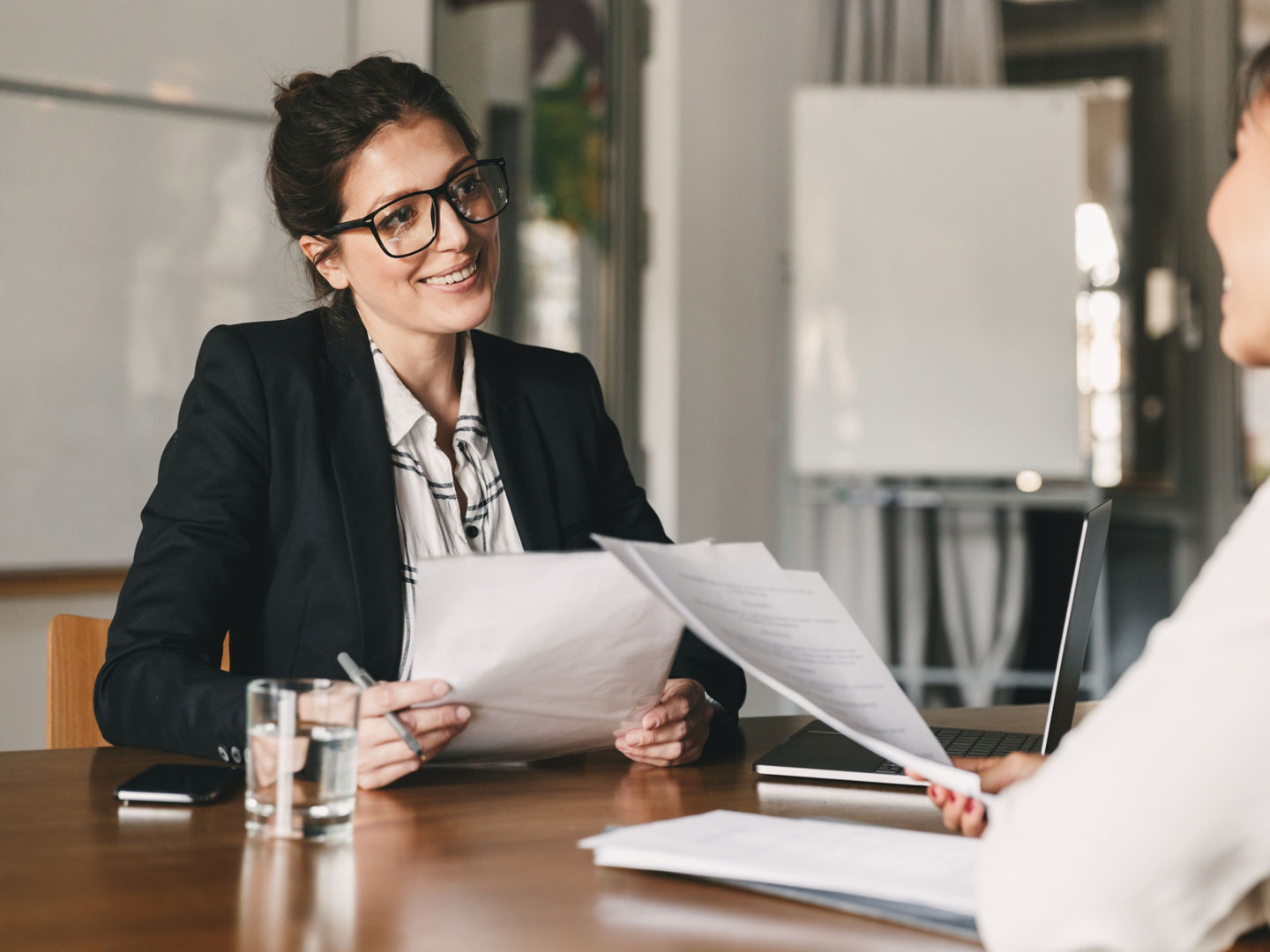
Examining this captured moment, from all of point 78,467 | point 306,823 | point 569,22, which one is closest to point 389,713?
point 306,823

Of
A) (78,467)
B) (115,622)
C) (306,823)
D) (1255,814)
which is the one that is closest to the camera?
(1255,814)

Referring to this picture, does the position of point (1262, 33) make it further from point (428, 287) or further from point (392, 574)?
point (392, 574)

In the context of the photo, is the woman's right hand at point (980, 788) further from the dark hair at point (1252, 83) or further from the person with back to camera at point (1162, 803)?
the dark hair at point (1252, 83)

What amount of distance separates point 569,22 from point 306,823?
3.15m

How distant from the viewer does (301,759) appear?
0.97m

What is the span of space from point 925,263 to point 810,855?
308 centimetres

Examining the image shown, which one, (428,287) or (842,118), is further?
(842,118)

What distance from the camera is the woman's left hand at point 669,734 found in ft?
4.19

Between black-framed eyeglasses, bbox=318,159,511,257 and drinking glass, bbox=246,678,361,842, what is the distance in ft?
2.67

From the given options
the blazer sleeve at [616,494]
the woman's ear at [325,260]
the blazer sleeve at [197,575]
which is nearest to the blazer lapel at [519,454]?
the blazer sleeve at [616,494]

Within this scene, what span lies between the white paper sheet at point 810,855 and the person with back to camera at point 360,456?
0.33 meters

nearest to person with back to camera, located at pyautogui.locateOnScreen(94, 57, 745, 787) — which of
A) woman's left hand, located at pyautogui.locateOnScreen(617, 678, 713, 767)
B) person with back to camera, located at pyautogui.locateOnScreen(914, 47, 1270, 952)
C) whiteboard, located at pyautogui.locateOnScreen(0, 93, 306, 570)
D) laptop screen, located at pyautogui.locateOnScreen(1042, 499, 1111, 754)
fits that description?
woman's left hand, located at pyautogui.locateOnScreen(617, 678, 713, 767)

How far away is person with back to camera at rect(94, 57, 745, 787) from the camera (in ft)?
4.56

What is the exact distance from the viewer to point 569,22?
146 inches
